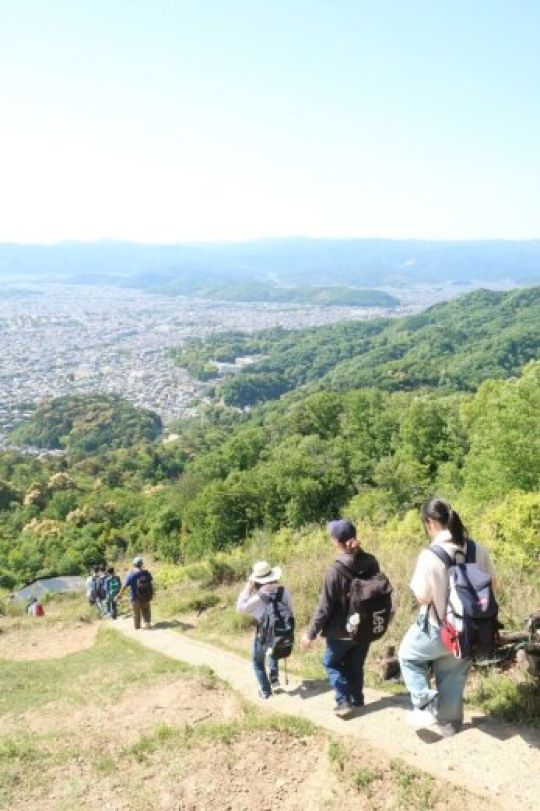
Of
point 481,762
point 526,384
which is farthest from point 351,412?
point 481,762

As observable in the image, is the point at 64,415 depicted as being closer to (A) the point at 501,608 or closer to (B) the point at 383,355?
(B) the point at 383,355

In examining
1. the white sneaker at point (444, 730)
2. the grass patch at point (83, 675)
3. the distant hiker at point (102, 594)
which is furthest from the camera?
the distant hiker at point (102, 594)

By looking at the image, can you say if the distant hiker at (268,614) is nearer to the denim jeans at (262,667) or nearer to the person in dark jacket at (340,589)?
the denim jeans at (262,667)

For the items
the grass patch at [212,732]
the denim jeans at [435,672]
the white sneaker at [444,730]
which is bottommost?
the grass patch at [212,732]

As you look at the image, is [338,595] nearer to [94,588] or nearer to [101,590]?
[101,590]

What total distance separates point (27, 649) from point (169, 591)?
3801 mm

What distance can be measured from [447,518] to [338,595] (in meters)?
1.24

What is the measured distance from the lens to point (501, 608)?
689 centimetres

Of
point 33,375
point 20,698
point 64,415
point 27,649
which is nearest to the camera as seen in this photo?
point 20,698

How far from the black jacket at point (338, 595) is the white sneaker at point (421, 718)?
2.48ft

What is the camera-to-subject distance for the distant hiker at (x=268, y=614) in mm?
6387

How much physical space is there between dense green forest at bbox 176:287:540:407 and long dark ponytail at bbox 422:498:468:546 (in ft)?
224

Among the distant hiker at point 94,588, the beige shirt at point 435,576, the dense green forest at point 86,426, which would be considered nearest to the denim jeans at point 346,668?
the beige shirt at point 435,576

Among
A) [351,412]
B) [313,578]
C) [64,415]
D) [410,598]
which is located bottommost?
[64,415]
